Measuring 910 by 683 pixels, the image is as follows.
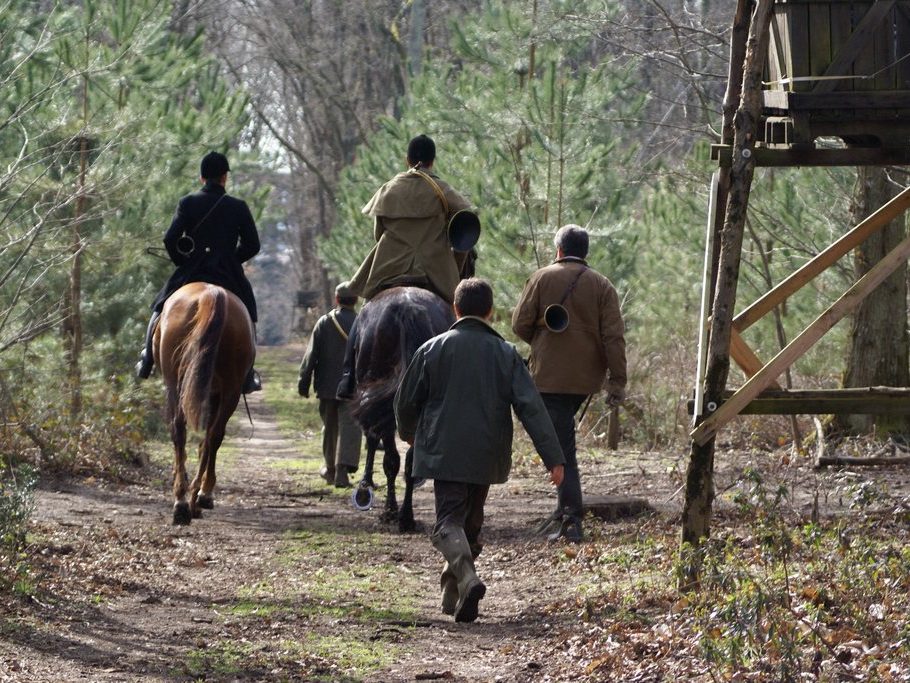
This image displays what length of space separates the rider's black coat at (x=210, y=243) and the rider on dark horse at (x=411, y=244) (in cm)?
114

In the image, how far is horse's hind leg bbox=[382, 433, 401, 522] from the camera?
10766 millimetres

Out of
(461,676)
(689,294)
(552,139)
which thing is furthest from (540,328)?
(689,294)

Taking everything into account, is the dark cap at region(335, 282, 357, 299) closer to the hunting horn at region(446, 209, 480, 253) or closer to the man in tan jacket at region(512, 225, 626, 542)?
the hunting horn at region(446, 209, 480, 253)

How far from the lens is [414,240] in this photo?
1094cm

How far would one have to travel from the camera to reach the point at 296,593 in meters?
8.12

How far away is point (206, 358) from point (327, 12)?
32.9 m

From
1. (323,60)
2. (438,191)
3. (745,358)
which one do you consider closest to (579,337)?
(745,358)

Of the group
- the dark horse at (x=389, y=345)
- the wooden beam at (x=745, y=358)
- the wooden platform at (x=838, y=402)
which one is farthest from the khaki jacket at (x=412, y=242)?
the wooden platform at (x=838, y=402)

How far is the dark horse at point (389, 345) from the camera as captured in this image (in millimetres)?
10203

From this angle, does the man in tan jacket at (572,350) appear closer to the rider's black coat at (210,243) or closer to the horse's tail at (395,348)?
the horse's tail at (395,348)

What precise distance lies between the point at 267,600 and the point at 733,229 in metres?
3.21

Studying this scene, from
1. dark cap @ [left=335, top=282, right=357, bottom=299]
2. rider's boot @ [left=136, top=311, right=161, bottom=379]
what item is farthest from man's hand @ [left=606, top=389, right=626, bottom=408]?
rider's boot @ [left=136, top=311, right=161, bottom=379]

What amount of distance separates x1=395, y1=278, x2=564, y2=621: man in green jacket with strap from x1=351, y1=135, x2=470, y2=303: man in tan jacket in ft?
10.9

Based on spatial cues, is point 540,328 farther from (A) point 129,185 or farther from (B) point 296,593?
(A) point 129,185
